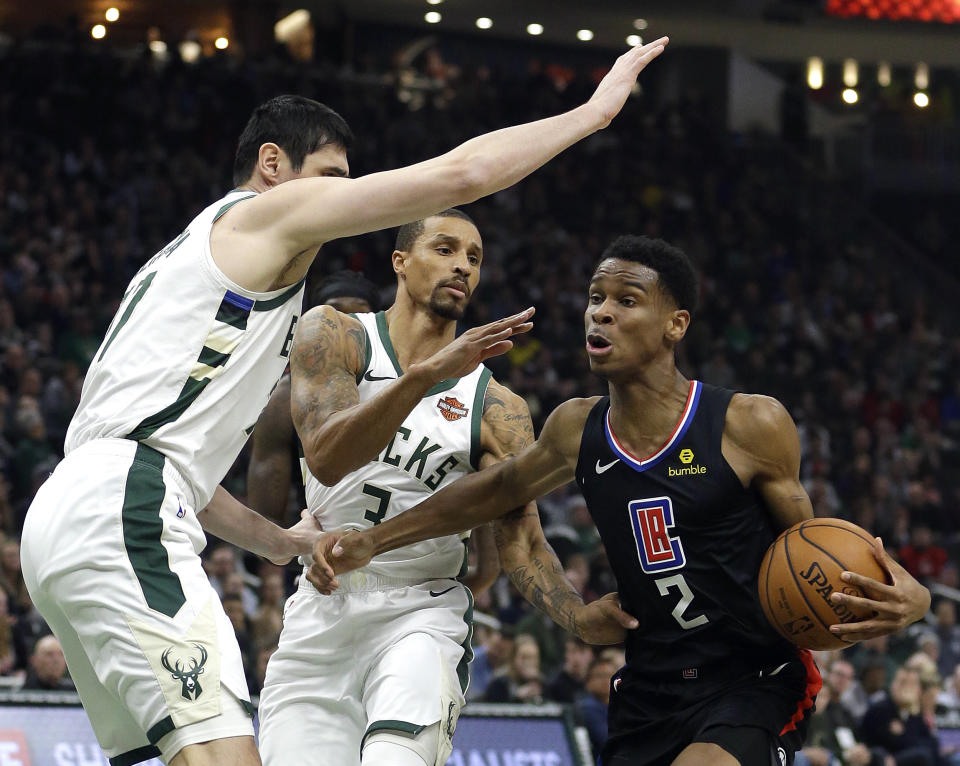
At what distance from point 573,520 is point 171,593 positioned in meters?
9.32

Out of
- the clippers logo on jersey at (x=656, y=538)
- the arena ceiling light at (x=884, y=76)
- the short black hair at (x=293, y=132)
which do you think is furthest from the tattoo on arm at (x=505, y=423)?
the arena ceiling light at (x=884, y=76)

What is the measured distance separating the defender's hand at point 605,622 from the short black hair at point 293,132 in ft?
5.90

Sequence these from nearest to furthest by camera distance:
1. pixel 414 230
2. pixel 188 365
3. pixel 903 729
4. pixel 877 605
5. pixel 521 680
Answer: pixel 188 365 → pixel 877 605 → pixel 414 230 → pixel 521 680 → pixel 903 729

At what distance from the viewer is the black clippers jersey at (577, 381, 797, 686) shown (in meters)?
4.32

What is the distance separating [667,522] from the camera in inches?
172

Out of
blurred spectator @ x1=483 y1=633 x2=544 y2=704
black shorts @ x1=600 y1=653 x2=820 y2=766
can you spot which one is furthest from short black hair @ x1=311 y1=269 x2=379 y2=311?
blurred spectator @ x1=483 y1=633 x2=544 y2=704

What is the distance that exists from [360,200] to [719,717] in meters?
2.00

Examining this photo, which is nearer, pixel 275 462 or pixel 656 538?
pixel 656 538

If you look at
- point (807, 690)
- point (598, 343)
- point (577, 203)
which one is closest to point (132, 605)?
point (598, 343)

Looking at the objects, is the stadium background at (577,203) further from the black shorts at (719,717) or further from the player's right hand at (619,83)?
the player's right hand at (619,83)

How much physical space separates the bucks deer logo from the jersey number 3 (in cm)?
162

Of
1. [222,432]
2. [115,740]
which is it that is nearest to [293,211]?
[222,432]

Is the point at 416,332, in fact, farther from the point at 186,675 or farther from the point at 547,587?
the point at 186,675

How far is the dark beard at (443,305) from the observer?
4914mm
